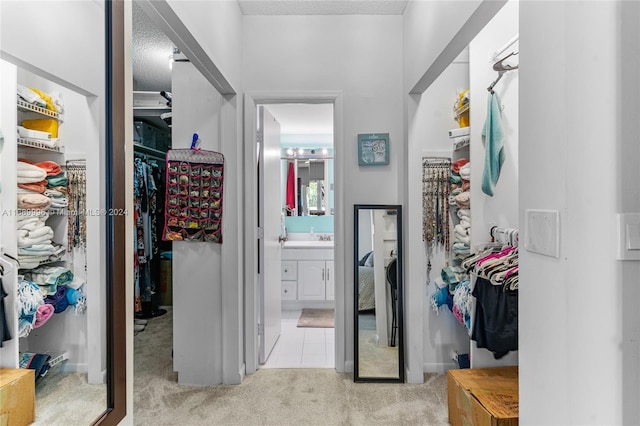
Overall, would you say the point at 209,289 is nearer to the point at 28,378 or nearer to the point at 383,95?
the point at 28,378

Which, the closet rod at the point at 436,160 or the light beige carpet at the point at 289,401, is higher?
the closet rod at the point at 436,160

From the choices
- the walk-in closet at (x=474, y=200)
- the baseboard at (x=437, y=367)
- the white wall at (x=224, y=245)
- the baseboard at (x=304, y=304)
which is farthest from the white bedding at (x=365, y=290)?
the baseboard at (x=304, y=304)

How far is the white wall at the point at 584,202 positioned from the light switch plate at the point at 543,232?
0.06 ft

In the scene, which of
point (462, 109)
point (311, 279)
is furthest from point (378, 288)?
point (311, 279)

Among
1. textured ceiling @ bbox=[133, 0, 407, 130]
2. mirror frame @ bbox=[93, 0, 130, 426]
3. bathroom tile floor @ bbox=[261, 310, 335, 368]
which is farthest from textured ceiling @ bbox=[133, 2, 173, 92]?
bathroom tile floor @ bbox=[261, 310, 335, 368]

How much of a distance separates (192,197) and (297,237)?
8.36 ft

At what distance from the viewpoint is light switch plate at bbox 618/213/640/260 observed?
779mm

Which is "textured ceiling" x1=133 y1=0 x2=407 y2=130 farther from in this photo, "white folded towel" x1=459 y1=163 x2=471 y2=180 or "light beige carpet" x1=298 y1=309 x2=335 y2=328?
"light beige carpet" x1=298 y1=309 x2=335 y2=328

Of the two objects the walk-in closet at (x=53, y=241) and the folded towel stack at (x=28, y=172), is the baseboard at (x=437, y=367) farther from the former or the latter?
the folded towel stack at (x=28, y=172)

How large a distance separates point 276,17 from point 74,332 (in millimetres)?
2492

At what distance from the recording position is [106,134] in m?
1.00

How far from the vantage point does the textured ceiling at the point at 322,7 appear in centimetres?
246

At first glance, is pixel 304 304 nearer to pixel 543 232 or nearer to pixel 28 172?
pixel 543 232

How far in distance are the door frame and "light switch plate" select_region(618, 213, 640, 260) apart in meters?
1.91
